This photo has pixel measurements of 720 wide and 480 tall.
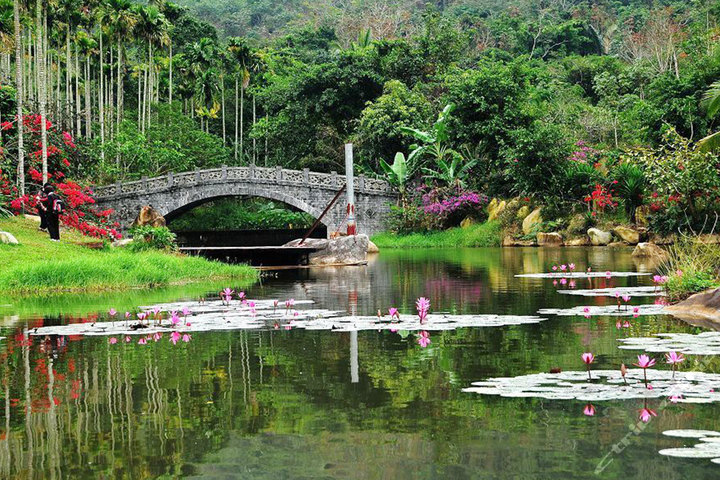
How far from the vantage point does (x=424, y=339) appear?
8102mm

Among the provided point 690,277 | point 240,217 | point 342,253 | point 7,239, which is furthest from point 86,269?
point 240,217

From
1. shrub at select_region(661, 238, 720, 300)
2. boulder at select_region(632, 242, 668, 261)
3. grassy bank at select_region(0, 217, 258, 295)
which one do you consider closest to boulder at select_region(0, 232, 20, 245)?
grassy bank at select_region(0, 217, 258, 295)

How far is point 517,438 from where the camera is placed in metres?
4.46

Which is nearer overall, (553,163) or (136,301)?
(136,301)

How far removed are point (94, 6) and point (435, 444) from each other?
137ft

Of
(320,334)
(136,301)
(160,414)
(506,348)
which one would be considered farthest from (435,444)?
(136,301)

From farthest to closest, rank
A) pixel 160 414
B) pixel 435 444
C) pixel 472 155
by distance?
pixel 472 155 → pixel 160 414 → pixel 435 444

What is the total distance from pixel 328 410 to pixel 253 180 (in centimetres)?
3829

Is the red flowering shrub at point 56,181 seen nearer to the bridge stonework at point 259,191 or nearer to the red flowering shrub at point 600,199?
the bridge stonework at point 259,191

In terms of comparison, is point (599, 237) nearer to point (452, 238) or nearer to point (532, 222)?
point (532, 222)

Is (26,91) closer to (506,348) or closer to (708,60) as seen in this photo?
(708,60)

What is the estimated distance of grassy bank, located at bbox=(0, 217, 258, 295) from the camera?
1461 centimetres

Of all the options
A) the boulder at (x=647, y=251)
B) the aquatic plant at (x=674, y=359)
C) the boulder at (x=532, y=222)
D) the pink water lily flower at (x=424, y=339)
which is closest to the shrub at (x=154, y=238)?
the boulder at (x=647, y=251)

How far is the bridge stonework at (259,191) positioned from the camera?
4259 cm
